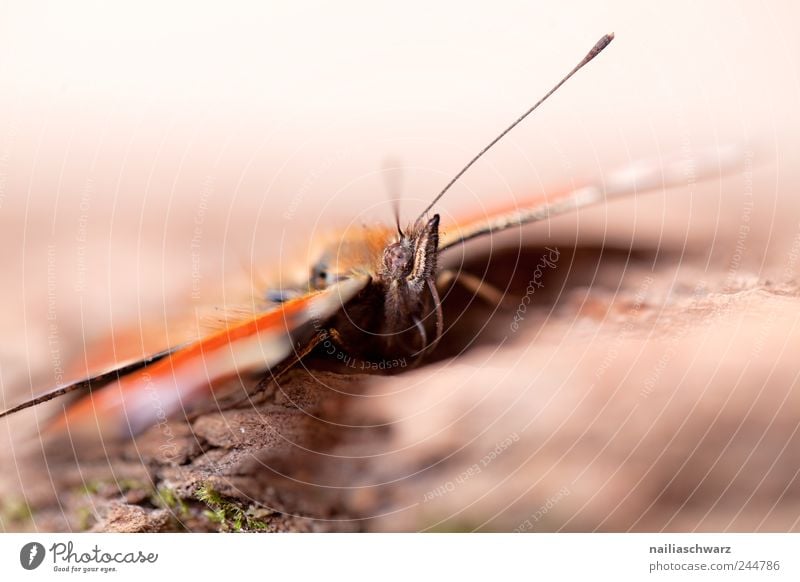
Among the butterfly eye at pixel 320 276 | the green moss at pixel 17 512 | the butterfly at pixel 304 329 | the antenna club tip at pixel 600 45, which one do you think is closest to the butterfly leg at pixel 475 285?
the butterfly at pixel 304 329

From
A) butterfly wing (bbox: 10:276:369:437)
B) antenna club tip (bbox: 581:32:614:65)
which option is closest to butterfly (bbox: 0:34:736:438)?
butterfly wing (bbox: 10:276:369:437)

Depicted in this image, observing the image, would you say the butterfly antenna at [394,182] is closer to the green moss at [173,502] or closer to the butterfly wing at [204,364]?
the butterfly wing at [204,364]

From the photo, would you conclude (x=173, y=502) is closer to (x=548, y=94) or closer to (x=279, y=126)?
(x=279, y=126)

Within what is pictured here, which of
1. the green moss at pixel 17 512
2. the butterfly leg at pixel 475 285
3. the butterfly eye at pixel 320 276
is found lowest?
the green moss at pixel 17 512

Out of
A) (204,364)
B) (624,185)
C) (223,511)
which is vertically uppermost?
(624,185)

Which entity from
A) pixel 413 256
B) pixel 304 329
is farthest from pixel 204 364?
pixel 413 256
